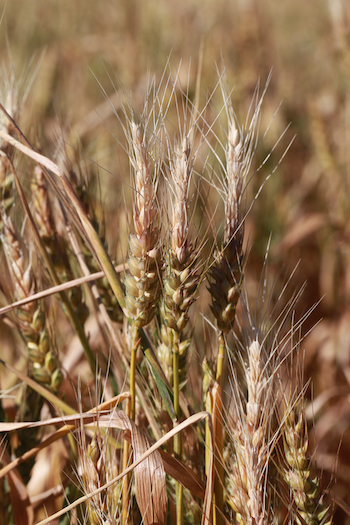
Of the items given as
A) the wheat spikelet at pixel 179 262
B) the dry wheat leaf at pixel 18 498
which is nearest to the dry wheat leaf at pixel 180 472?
the wheat spikelet at pixel 179 262

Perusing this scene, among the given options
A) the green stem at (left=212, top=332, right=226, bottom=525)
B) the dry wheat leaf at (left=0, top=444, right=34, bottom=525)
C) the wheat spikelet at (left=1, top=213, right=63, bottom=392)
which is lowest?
the dry wheat leaf at (left=0, top=444, right=34, bottom=525)

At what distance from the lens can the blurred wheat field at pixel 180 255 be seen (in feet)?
1.41

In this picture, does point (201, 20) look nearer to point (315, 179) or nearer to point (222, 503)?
point (315, 179)

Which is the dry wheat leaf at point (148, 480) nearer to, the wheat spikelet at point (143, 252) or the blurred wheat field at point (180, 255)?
the blurred wheat field at point (180, 255)

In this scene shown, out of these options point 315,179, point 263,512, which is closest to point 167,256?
point 263,512

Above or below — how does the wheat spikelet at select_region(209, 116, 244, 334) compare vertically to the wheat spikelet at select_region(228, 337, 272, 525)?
above

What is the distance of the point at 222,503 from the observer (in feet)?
1.57

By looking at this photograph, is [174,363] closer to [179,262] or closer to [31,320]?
[179,262]

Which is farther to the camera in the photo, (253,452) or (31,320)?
(31,320)

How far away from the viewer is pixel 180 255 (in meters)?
0.41

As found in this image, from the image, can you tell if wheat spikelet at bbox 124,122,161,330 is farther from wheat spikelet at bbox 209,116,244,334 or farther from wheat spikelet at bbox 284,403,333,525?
wheat spikelet at bbox 284,403,333,525

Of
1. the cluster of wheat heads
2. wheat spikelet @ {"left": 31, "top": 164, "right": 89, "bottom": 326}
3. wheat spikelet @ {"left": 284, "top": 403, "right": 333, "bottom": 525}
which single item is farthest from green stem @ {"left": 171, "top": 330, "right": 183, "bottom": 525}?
wheat spikelet @ {"left": 31, "top": 164, "right": 89, "bottom": 326}

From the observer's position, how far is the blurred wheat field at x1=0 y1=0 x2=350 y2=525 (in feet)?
1.41

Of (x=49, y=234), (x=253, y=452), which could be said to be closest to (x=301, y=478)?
(x=253, y=452)
